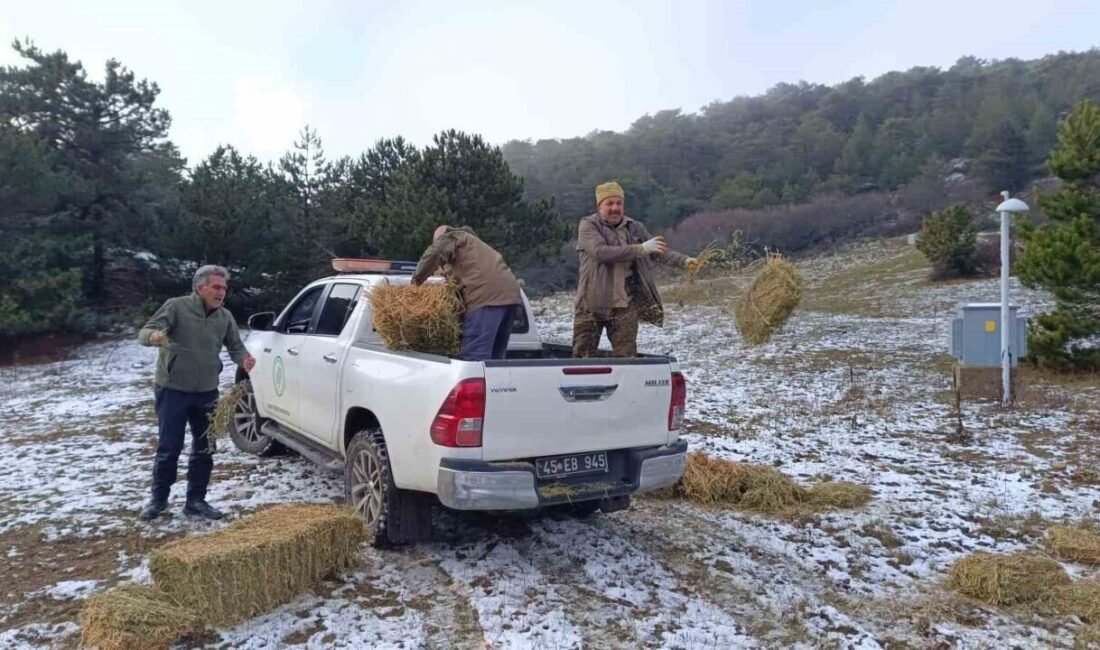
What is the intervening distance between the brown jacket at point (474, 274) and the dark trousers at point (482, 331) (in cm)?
5

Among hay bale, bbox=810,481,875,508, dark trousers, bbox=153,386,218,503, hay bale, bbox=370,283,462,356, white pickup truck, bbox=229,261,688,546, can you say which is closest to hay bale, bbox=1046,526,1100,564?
hay bale, bbox=810,481,875,508

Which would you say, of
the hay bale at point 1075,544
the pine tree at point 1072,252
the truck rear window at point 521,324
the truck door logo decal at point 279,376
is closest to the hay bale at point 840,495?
the hay bale at point 1075,544

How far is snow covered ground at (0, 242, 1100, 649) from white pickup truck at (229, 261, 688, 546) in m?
0.49

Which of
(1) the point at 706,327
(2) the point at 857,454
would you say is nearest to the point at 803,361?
(1) the point at 706,327

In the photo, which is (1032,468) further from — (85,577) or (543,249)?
(543,249)

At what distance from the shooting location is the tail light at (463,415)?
396 cm

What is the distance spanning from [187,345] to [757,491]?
4362mm

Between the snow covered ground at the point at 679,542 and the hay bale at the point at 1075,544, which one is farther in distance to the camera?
the hay bale at the point at 1075,544

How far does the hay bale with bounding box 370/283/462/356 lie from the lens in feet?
15.9

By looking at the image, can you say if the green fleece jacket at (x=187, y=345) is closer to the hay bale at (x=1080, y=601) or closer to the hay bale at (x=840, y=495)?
the hay bale at (x=840, y=495)

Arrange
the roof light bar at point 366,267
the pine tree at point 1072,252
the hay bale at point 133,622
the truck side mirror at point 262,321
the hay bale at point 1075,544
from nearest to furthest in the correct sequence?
the hay bale at point 133,622 < the hay bale at point 1075,544 < the roof light bar at point 366,267 < the truck side mirror at point 262,321 < the pine tree at point 1072,252

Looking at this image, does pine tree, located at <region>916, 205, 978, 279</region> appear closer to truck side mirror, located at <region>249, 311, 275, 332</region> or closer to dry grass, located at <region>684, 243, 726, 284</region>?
dry grass, located at <region>684, 243, 726, 284</region>

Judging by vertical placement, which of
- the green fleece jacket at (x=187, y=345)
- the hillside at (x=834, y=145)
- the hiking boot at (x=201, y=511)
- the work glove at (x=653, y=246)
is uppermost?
the hillside at (x=834, y=145)

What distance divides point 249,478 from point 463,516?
7.13 feet
